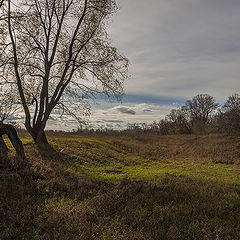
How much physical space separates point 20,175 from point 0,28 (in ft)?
43.5

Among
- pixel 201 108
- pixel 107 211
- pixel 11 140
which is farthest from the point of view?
pixel 201 108

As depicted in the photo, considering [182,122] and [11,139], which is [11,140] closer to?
[11,139]

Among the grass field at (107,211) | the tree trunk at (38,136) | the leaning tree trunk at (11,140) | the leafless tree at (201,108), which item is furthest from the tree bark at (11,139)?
the leafless tree at (201,108)

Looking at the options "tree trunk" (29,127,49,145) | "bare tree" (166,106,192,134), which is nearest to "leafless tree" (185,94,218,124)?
"bare tree" (166,106,192,134)

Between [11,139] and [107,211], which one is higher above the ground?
[11,139]

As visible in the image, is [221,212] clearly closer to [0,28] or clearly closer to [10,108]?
[10,108]

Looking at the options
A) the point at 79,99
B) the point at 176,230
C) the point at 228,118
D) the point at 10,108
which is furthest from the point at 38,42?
the point at 228,118

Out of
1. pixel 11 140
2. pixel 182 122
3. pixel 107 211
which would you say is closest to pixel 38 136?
pixel 11 140

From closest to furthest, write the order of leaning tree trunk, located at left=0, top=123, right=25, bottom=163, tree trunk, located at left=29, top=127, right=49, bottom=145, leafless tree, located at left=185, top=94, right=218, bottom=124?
1. leaning tree trunk, located at left=0, top=123, right=25, bottom=163
2. tree trunk, located at left=29, top=127, right=49, bottom=145
3. leafless tree, located at left=185, top=94, right=218, bottom=124

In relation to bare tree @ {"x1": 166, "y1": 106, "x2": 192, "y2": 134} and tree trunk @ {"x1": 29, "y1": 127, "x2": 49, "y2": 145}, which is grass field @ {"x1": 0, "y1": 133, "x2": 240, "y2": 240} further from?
bare tree @ {"x1": 166, "y1": 106, "x2": 192, "y2": 134}

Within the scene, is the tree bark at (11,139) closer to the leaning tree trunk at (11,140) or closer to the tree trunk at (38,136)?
the leaning tree trunk at (11,140)

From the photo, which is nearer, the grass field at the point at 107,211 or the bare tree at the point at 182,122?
the grass field at the point at 107,211

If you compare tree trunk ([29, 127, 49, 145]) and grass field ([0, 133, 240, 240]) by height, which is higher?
tree trunk ([29, 127, 49, 145])

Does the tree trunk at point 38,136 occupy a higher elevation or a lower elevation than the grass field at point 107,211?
higher
